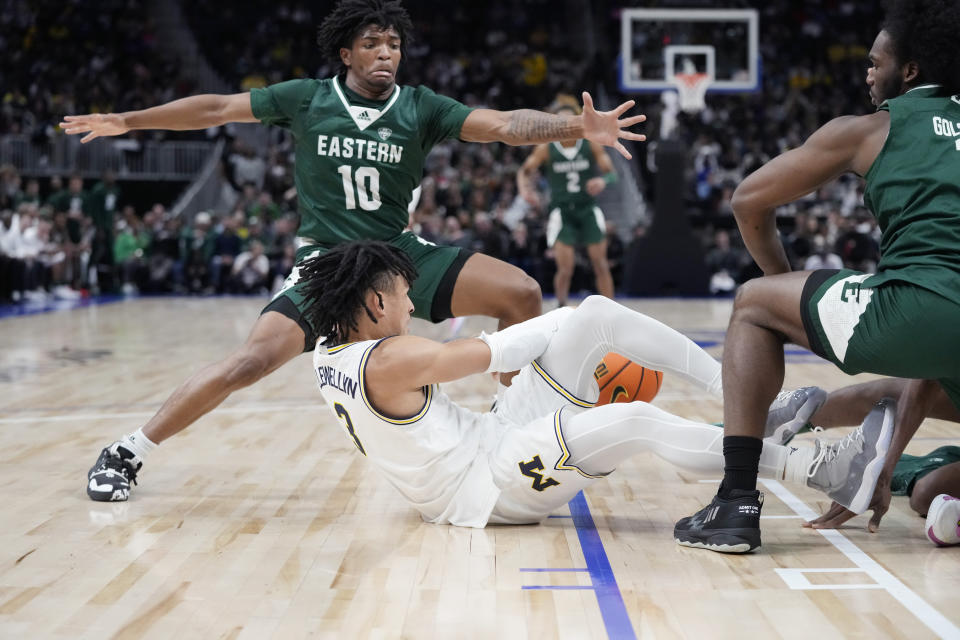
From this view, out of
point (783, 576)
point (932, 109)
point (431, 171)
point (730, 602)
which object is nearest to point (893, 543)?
point (783, 576)

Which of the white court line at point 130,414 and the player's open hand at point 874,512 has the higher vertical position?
the player's open hand at point 874,512

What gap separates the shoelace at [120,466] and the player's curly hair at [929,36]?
3.25m

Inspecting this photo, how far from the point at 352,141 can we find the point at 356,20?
0.54 metres

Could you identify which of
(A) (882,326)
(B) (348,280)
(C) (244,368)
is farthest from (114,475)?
(A) (882,326)

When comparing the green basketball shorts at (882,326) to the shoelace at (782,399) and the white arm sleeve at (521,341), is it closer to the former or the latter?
the shoelace at (782,399)

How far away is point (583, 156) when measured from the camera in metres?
11.8

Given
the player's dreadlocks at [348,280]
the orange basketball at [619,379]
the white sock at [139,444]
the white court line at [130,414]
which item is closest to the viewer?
the player's dreadlocks at [348,280]

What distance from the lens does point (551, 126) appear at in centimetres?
429

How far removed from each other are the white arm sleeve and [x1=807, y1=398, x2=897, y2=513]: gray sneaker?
3.19 feet

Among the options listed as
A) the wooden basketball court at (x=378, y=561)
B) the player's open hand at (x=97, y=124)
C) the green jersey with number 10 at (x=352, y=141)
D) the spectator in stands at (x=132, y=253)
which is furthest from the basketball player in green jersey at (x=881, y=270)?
the spectator in stands at (x=132, y=253)

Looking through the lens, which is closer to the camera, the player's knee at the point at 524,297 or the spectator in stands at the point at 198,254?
the player's knee at the point at 524,297

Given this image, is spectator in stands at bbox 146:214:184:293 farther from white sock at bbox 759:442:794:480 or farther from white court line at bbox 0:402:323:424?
white sock at bbox 759:442:794:480

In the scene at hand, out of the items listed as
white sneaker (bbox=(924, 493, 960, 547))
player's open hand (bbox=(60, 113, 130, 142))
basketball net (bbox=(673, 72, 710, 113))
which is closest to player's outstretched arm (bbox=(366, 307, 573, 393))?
white sneaker (bbox=(924, 493, 960, 547))

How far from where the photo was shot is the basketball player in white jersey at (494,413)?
3428mm
